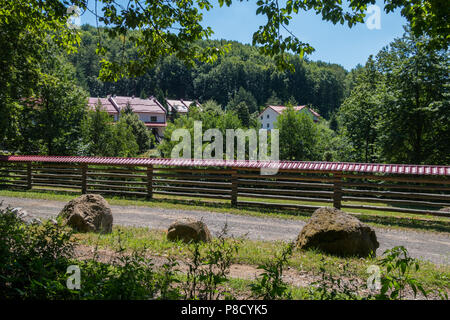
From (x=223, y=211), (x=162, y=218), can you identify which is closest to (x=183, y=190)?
(x=223, y=211)

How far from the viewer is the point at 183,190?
51.7 ft

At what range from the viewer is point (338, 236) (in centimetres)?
689

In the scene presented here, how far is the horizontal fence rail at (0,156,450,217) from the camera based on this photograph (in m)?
12.0

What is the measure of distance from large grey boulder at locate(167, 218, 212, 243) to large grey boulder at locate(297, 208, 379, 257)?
2.04 m

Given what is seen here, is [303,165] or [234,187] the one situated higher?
[303,165]

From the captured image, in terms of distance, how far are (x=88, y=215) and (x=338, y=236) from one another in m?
5.45

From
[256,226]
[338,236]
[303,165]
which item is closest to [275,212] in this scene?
[303,165]

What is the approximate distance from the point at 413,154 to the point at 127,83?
11956 centimetres

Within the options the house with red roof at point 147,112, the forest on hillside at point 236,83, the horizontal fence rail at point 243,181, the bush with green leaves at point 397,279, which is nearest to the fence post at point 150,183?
the horizontal fence rail at point 243,181

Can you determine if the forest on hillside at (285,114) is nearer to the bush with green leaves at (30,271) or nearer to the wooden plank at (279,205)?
the bush with green leaves at (30,271)

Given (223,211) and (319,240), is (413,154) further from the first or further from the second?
(319,240)

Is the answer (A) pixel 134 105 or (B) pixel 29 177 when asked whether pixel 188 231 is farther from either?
(A) pixel 134 105

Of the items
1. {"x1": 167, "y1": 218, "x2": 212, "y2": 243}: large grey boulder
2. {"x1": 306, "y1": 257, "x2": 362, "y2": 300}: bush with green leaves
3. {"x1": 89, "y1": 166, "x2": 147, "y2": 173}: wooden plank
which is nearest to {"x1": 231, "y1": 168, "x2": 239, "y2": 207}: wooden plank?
{"x1": 89, "y1": 166, "x2": 147, "y2": 173}: wooden plank

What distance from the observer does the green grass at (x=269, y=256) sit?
19.0 ft
